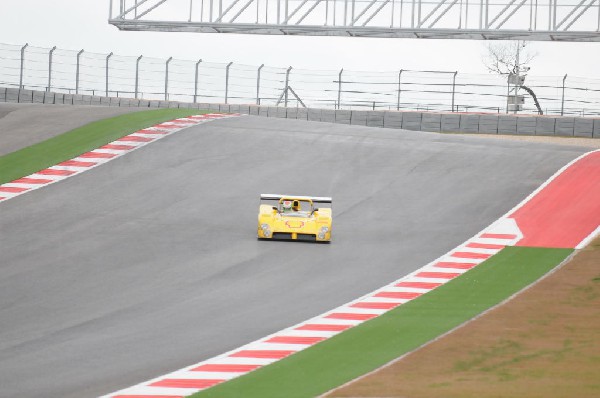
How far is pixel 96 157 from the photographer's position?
29.7 meters

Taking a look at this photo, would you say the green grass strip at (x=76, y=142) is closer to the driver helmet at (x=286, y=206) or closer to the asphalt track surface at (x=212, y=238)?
the asphalt track surface at (x=212, y=238)

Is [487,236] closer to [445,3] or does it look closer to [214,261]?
[214,261]

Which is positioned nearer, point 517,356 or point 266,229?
point 517,356

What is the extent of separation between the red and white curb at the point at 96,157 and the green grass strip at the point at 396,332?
1058cm

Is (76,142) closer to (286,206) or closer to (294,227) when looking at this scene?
(286,206)

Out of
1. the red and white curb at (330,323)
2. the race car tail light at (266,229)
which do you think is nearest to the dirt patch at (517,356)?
the red and white curb at (330,323)

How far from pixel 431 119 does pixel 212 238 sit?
23.1 metres

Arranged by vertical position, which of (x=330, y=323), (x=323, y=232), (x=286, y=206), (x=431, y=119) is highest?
(x=431, y=119)

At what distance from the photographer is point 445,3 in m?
36.6

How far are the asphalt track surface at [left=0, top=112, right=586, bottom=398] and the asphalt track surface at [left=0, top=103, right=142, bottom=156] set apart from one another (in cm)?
371

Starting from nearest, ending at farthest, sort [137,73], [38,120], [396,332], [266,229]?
[396,332]
[266,229]
[38,120]
[137,73]

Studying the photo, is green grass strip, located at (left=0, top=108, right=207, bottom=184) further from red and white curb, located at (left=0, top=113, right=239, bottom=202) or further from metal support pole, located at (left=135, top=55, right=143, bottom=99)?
metal support pole, located at (left=135, top=55, right=143, bottom=99)

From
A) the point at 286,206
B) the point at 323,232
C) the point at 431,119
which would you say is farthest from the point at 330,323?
the point at 431,119

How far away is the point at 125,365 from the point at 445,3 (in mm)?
24138
